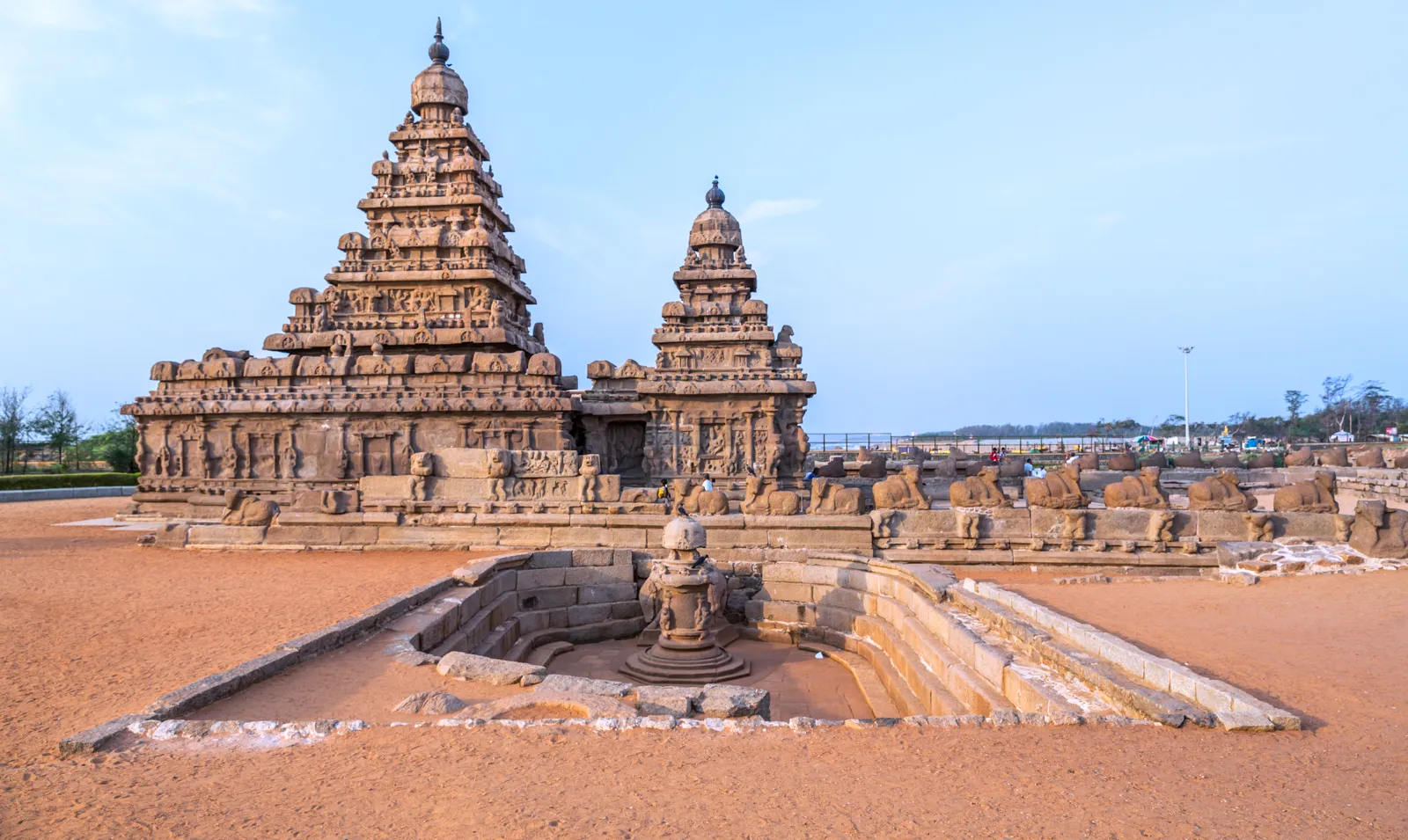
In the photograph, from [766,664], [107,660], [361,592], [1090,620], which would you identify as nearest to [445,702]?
[107,660]

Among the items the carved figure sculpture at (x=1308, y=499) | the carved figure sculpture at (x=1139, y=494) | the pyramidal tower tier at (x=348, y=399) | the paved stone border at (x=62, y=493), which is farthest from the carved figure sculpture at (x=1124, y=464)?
the paved stone border at (x=62, y=493)

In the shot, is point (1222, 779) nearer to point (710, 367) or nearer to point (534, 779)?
point (534, 779)

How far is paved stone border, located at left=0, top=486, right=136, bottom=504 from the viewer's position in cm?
2134

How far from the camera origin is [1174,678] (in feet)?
16.1

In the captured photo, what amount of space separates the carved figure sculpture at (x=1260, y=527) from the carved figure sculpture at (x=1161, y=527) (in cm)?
95

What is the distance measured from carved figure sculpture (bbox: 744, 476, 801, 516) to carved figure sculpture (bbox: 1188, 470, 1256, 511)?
561 cm

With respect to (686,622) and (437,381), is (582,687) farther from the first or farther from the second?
(437,381)

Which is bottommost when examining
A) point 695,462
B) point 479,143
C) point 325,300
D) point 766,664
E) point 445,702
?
point 766,664

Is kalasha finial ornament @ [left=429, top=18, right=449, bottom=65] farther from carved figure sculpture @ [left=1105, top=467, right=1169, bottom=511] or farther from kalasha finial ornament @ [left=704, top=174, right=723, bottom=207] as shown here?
carved figure sculpture @ [left=1105, top=467, right=1169, bottom=511]

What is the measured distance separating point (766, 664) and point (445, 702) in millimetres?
4957

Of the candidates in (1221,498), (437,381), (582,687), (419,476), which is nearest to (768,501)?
(419,476)

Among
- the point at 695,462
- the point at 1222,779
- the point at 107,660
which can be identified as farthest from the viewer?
A: the point at 695,462

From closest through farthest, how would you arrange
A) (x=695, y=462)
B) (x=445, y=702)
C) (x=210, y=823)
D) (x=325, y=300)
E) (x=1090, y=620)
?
(x=210, y=823)
(x=445, y=702)
(x=1090, y=620)
(x=695, y=462)
(x=325, y=300)

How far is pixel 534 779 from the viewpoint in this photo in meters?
3.86
